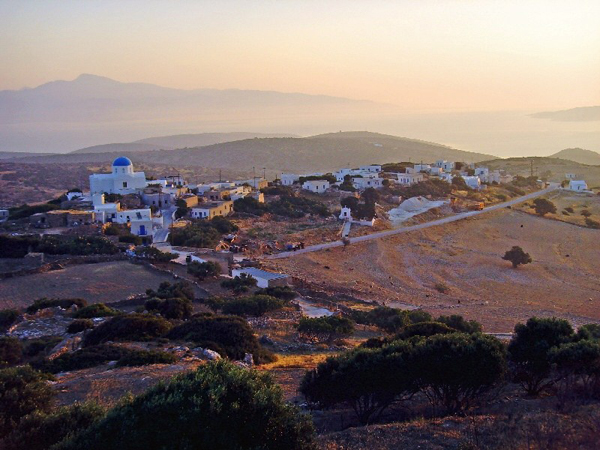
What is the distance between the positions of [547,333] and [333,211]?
31.1 metres

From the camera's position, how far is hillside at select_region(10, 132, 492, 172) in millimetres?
121938

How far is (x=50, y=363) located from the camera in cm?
1058

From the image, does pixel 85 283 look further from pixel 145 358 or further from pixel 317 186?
pixel 317 186

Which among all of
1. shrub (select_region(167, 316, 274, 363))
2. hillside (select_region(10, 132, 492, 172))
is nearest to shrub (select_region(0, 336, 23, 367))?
shrub (select_region(167, 316, 274, 363))

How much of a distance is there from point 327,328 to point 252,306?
3309 mm

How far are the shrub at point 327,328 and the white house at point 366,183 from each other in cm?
3579

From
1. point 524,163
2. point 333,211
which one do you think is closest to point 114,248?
point 333,211

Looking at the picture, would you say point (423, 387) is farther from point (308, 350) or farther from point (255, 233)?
point (255, 233)

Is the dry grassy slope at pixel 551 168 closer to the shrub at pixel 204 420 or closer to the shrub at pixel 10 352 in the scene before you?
the shrub at pixel 10 352

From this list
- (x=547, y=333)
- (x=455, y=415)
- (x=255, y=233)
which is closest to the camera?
(x=455, y=415)

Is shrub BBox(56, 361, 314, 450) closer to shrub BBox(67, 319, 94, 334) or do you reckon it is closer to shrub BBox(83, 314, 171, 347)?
shrub BBox(83, 314, 171, 347)

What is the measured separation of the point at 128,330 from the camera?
13047 millimetres

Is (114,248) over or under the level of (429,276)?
over

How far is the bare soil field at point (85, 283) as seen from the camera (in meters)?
18.8
